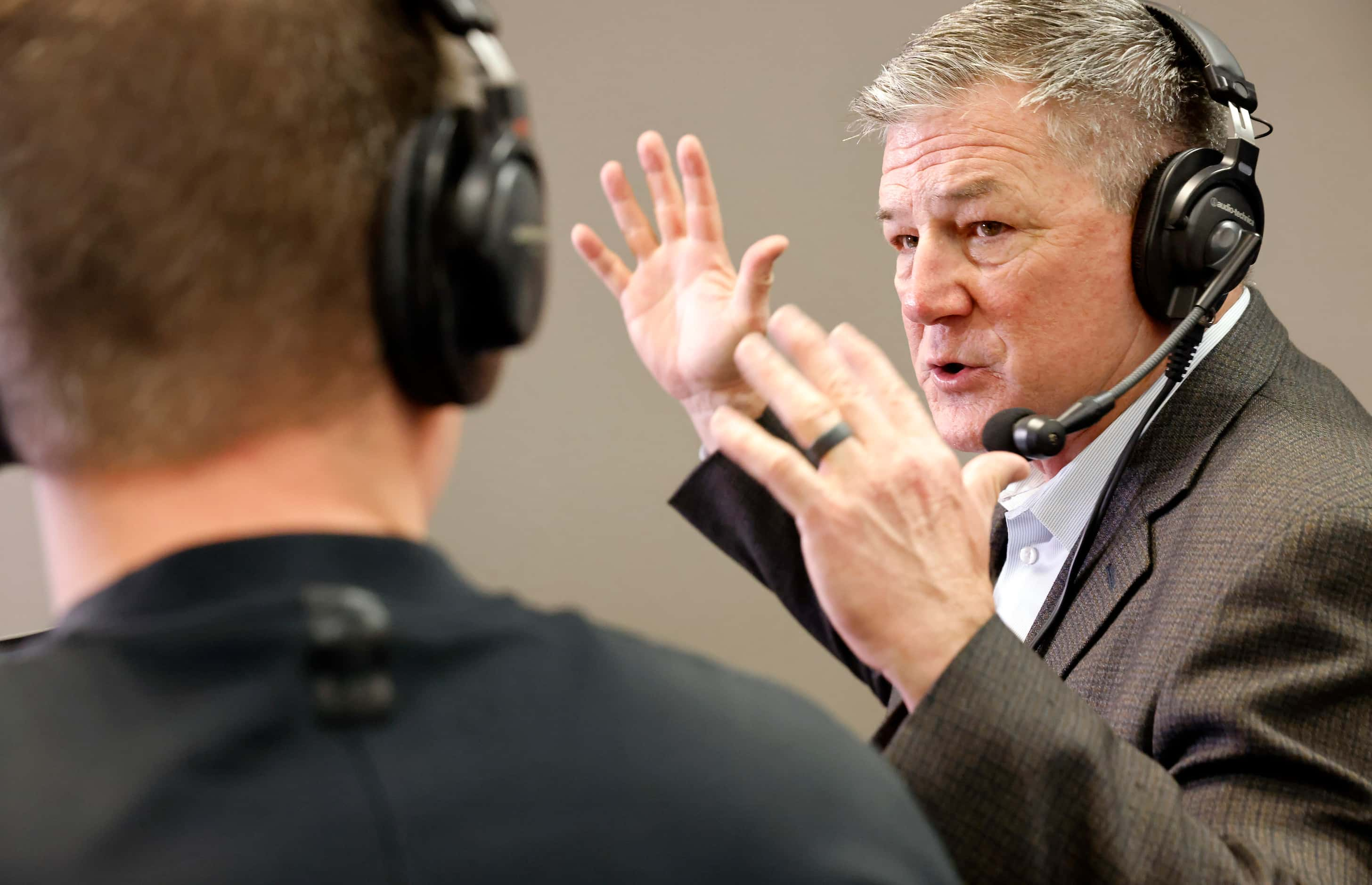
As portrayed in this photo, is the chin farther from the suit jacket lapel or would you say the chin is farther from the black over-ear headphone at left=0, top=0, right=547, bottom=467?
the black over-ear headphone at left=0, top=0, right=547, bottom=467

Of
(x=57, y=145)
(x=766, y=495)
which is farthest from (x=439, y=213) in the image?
(x=766, y=495)

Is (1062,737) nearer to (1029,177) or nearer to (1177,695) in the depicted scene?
(1177,695)

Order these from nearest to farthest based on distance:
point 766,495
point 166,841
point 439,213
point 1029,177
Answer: point 166,841 < point 439,213 < point 766,495 < point 1029,177

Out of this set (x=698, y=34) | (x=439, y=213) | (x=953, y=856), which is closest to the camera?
(x=439, y=213)

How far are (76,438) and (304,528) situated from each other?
0.33ft

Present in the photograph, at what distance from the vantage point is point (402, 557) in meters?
0.49

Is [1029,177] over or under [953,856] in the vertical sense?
over

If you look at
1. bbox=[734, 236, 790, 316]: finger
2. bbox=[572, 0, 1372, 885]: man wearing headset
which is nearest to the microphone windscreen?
bbox=[572, 0, 1372, 885]: man wearing headset

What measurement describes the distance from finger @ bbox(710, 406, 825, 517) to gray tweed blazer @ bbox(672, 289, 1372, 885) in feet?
0.49

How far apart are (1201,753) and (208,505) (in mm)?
748

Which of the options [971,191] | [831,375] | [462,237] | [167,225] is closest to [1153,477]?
[971,191]

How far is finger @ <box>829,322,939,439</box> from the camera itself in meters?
0.85

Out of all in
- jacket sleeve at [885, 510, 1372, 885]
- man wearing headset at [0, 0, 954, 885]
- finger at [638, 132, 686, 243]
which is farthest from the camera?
finger at [638, 132, 686, 243]

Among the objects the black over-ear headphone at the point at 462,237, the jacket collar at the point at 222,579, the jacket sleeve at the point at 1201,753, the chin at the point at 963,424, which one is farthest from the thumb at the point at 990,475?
the jacket collar at the point at 222,579
